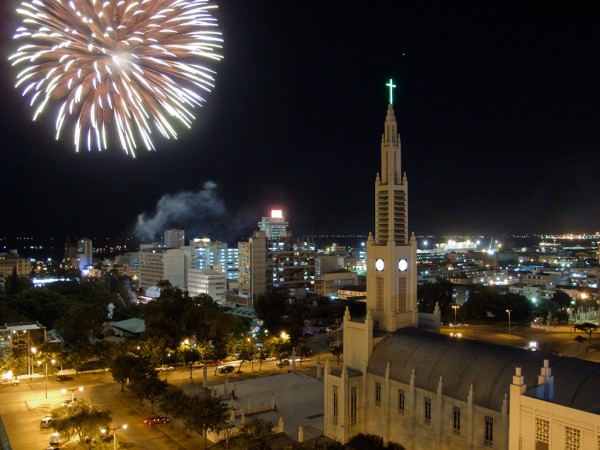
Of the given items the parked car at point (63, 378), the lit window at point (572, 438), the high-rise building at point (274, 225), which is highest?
the high-rise building at point (274, 225)

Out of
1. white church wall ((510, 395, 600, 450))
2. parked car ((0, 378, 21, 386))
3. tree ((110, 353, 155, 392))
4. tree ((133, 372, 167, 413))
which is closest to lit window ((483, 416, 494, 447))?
white church wall ((510, 395, 600, 450))

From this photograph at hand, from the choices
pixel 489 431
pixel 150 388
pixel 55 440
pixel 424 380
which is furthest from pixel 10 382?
pixel 489 431

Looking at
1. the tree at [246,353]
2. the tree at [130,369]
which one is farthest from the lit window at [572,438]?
the tree at [246,353]

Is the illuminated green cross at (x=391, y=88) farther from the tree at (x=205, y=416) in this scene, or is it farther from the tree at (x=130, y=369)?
the tree at (x=130, y=369)

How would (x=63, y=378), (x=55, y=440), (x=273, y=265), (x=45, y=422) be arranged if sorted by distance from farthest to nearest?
(x=273, y=265), (x=63, y=378), (x=45, y=422), (x=55, y=440)

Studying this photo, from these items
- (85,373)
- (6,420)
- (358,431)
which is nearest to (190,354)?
(85,373)

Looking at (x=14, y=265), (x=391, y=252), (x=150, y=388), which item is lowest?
(x=150, y=388)

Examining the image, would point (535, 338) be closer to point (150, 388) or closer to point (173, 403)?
point (150, 388)
